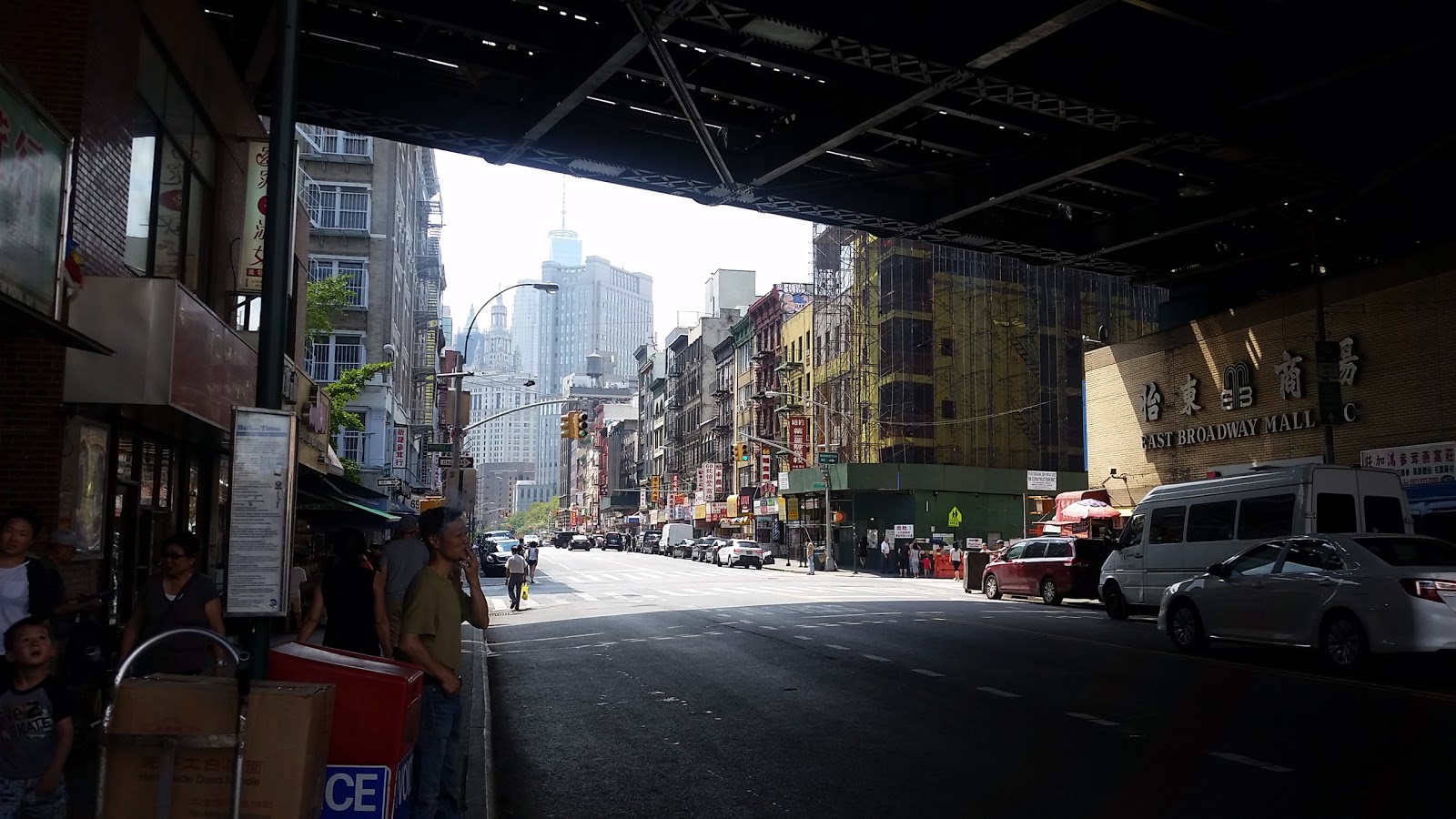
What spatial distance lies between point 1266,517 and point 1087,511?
15408 millimetres

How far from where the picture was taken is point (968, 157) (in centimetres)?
1942

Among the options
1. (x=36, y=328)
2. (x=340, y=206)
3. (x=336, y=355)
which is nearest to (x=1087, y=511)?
(x=36, y=328)

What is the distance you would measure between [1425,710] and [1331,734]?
71.4 inches

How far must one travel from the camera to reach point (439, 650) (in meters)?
6.09

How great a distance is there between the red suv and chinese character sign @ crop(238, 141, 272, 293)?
20.4 m

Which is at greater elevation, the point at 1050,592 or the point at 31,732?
the point at 31,732

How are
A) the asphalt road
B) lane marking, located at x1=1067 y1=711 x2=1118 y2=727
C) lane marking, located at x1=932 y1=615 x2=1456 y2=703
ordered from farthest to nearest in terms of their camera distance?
lane marking, located at x1=932 y1=615 x2=1456 y2=703 < lane marking, located at x1=1067 y1=711 x2=1118 y2=727 < the asphalt road

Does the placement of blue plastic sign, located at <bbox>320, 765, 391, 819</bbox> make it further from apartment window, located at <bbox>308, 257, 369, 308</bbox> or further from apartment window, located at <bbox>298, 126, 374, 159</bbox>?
apartment window, located at <bbox>298, 126, 374, 159</bbox>

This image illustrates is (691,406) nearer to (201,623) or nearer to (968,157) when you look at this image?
(968,157)

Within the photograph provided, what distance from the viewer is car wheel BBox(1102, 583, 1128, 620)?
23248 millimetres

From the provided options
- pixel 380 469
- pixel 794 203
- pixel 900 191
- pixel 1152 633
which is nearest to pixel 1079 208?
pixel 900 191

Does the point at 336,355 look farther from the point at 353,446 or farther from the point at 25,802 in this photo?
the point at 25,802

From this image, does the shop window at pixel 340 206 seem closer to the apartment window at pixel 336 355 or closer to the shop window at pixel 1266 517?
the apartment window at pixel 336 355

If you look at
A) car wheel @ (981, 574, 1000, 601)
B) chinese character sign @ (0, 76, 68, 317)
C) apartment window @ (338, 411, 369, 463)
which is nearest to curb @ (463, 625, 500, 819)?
chinese character sign @ (0, 76, 68, 317)
